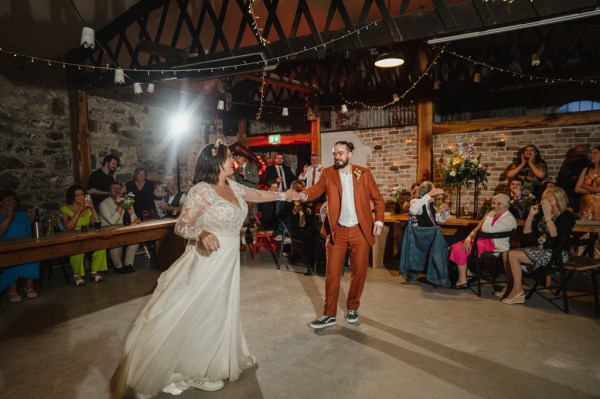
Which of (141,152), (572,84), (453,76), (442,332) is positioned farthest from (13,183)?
(572,84)

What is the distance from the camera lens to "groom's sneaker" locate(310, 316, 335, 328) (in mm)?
3785

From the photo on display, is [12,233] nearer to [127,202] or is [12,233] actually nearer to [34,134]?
[127,202]

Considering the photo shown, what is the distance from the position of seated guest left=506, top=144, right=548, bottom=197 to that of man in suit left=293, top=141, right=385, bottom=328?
158 inches

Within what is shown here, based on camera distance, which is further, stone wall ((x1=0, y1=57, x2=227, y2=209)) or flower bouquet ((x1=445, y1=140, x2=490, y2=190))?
flower bouquet ((x1=445, y1=140, x2=490, y2=190))

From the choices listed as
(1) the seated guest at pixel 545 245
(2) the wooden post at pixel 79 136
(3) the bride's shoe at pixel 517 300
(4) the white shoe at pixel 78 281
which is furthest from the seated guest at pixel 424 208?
(2) the wooden post at pixel 79 136

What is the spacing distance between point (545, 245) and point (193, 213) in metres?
4.03

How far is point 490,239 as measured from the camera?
16.0ft

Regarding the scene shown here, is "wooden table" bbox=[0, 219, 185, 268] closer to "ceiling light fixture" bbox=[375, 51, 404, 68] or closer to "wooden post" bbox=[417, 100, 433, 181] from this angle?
"ceiling light fixture" bbox=[375, 51, 404, 68]

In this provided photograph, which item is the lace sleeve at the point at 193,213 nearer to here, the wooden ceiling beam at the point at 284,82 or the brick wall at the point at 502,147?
the wooden ceiling beam at the point at 284,82

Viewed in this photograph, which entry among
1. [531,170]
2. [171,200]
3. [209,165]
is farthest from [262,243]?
[531,170]

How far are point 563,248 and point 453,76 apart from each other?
207 inches

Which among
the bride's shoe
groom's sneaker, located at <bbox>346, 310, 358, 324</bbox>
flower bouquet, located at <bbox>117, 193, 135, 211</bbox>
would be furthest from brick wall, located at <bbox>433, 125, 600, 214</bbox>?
flower bouquet, located at <bbox>117, 193, 135, 211</bbox>

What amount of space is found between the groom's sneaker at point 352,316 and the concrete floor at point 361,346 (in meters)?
0.06

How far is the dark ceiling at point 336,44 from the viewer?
444cm
